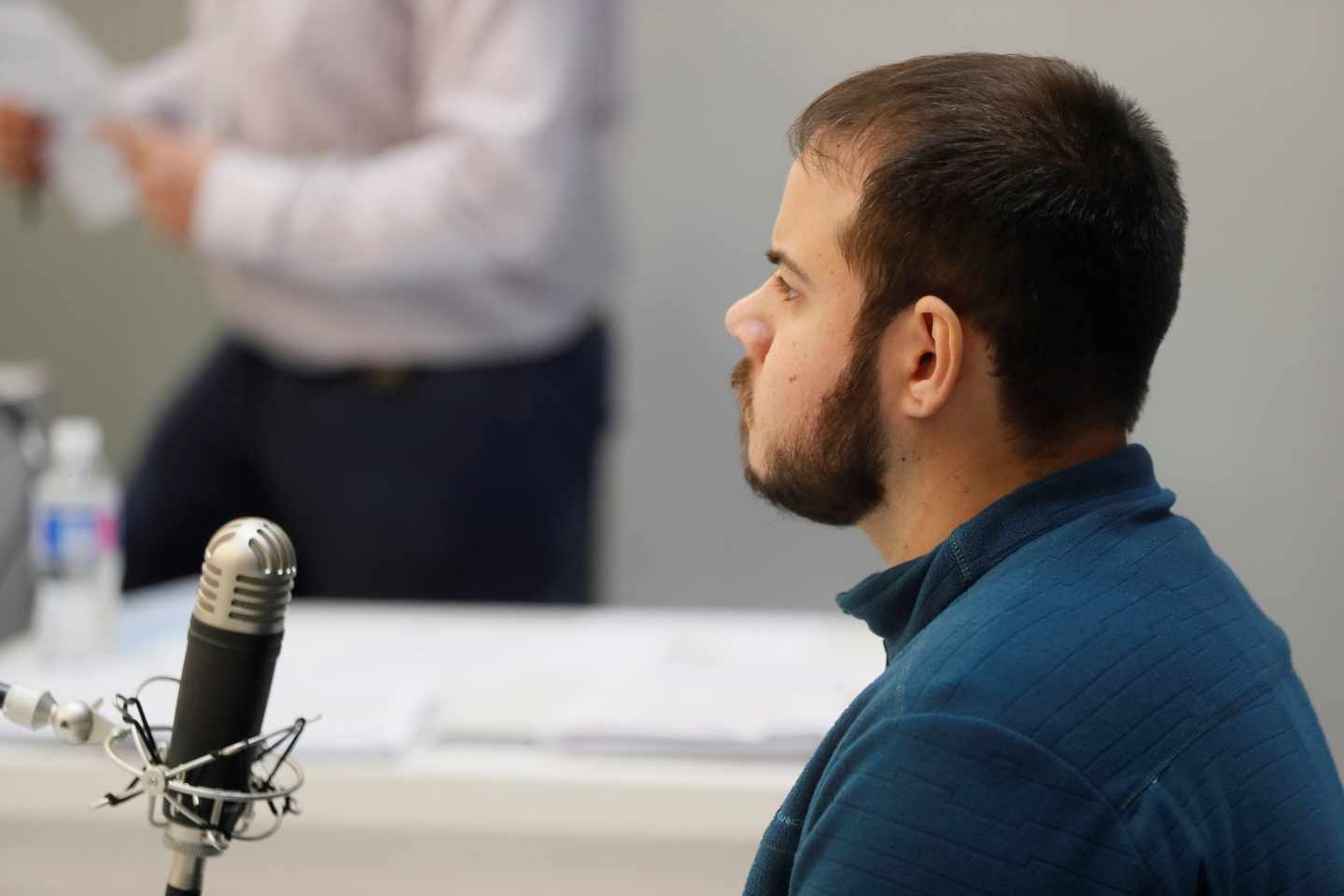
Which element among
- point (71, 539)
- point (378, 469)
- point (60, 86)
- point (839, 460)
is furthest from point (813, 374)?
point (60, 86)

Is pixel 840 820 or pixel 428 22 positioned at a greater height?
pixel 428 22

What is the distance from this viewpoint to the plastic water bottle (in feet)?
4.10

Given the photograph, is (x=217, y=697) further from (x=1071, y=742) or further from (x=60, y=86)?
(x=60, y=86)

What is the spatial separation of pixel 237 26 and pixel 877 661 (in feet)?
3.27

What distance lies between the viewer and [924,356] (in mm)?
670

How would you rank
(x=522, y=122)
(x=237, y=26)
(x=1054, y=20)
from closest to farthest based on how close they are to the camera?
(x=522, y=122) < (x=237, y=26) < (x=1054, y=20)

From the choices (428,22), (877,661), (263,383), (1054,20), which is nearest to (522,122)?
(428,22)

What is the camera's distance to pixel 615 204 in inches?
73.1

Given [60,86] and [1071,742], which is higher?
[60,86]

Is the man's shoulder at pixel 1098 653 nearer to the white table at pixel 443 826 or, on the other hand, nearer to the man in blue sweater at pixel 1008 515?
the man in blue sweater at pixel 1008 515

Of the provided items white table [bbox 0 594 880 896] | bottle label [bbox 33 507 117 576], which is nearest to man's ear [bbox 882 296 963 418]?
white table [bbox 0 594 880 896]

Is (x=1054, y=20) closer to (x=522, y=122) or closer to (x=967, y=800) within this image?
(x=522, y=122)

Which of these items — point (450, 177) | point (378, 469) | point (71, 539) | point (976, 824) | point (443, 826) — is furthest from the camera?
point (378, 469)

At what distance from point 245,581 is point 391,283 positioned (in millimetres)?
1182
